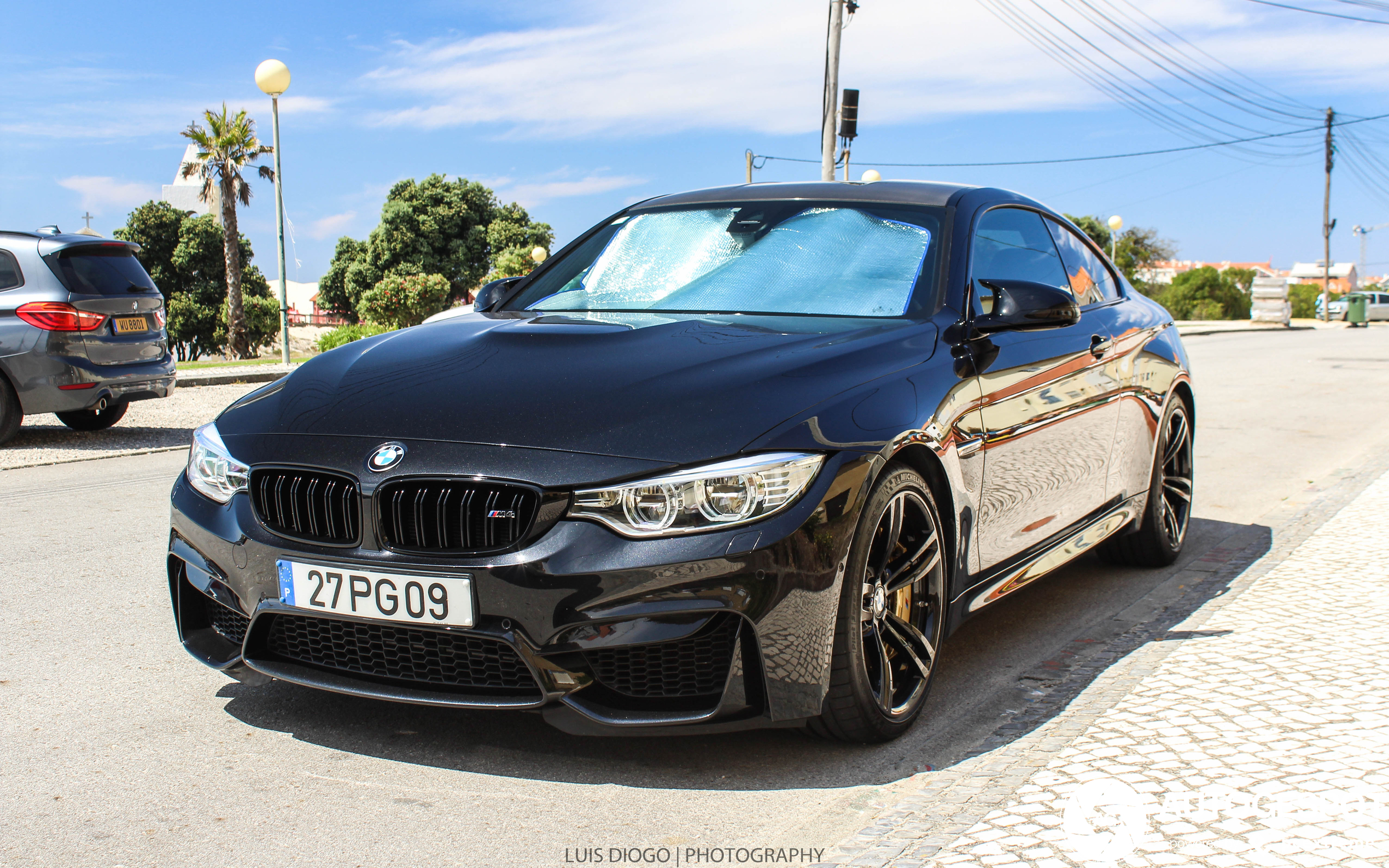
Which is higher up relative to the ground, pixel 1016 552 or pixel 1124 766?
pixel 1016 552

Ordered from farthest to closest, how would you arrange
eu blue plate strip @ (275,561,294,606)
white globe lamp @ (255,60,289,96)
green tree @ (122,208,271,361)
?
green tree @ (122,208,271,361), white globe lamp @ (255,60,289,96), eu blue plate strip @ (275,561,294,606)

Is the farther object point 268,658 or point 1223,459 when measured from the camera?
point 1223,459

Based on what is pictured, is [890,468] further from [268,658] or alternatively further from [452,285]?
[452,285]

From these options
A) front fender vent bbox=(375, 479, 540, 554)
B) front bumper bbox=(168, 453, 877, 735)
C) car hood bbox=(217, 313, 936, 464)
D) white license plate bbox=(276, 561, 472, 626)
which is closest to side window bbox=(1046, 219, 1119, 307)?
car hood bbox=(217, 313, 936, 464)

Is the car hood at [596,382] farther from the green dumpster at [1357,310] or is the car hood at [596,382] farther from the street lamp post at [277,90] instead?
the green dumpster at [1357,310]

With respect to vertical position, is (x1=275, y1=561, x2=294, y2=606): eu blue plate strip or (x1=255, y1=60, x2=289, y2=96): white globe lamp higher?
(x1=255, y1=60, x2=289, y2=96): white globe lamp

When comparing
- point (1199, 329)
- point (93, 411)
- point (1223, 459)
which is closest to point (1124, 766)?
point (1223, 459)

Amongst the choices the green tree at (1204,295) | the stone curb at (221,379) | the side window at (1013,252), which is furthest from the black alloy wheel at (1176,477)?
the green tree at (1204,295)

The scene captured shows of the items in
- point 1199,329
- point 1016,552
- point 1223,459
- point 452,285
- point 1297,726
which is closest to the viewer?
point 1297,726

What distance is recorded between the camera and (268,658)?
3.02m

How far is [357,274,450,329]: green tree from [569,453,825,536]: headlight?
36093 mm

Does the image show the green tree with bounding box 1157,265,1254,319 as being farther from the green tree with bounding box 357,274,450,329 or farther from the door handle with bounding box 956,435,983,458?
the door handle with bounding box 956,435,983,458

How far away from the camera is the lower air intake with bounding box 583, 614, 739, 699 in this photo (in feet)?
8.91

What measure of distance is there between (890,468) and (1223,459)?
683cm
